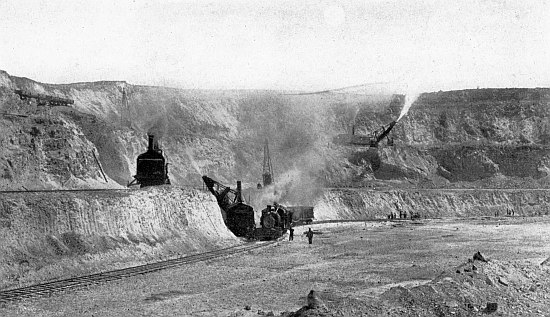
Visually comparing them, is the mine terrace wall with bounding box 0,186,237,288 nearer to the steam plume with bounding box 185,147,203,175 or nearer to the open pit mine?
the open pit mine

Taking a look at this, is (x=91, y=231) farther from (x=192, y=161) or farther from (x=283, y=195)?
(x=192, y=161)

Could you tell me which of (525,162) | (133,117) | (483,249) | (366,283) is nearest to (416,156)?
(525,162)

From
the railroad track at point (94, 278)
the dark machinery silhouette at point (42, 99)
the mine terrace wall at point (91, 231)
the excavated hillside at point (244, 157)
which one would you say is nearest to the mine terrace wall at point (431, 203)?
the excavated hillside at point (244, 157)

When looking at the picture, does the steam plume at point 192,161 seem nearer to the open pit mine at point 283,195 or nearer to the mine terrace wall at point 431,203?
the open pit mine at point 283,195

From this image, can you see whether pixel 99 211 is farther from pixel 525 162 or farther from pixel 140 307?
pixel 525 162

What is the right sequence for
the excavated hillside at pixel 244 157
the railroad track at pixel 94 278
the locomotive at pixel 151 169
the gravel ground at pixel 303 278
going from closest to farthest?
1. the gravel ground at pixel 303 278
2. the railroad track at pixel 94 278
3. the excavated hillside at pixel 244 157
4. the locomotive at pixel 151 169

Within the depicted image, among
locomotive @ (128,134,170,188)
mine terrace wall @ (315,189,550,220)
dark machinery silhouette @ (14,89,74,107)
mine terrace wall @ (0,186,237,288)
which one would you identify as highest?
dark machinery silhouette @ (14,89,74,107)

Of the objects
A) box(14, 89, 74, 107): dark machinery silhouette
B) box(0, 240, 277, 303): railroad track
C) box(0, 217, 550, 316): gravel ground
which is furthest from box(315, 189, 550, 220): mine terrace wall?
box(0, 240, 277, 303): railroad track

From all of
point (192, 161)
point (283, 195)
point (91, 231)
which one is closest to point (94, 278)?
point (91, 231)
